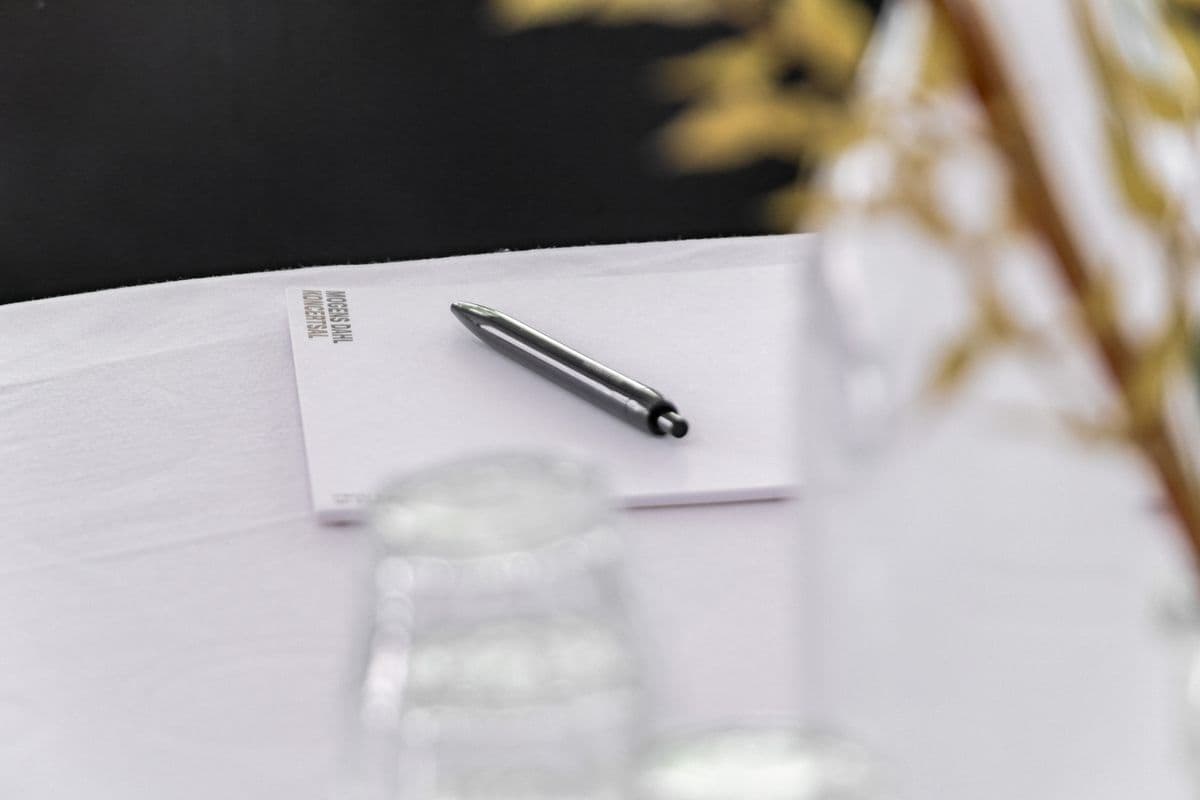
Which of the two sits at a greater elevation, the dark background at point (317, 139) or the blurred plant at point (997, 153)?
the dark background at point (317, 139)

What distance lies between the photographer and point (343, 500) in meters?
0.62

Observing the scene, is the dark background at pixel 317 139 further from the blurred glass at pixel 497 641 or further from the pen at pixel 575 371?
the blurred glass at pixel 497 641

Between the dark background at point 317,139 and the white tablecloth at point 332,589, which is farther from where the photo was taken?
the dark background at point 317,139

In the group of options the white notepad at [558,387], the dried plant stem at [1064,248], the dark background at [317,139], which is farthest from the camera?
the dark background at [317,139]

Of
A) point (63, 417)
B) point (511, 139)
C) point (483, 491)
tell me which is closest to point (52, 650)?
point (63, 417)

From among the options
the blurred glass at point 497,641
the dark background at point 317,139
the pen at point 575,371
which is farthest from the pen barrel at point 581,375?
the dark background at point 317,139

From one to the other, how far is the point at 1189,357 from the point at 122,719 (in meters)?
0.39

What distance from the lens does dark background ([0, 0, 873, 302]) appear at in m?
1.22

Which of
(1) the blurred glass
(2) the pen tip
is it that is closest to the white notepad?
(2) the pen tip

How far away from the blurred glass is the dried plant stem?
10 cm

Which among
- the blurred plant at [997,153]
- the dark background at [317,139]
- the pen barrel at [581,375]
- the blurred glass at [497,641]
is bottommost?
the blurred glass at [497,641]

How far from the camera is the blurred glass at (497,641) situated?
30 cm

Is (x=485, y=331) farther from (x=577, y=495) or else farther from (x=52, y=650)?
(x=577, y=495)

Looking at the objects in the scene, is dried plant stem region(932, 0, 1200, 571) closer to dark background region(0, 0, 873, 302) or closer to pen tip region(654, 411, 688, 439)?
pen tip region(654, 411, 688, 439)
